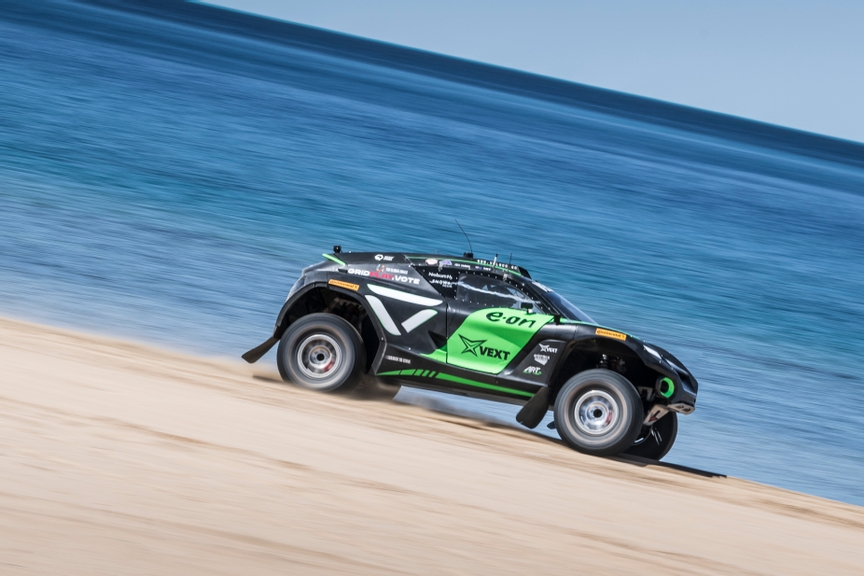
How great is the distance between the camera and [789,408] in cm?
1438

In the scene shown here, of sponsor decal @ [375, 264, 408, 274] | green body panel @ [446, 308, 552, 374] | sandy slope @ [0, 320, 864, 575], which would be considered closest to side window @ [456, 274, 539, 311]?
green body panel @ [446, 308, 552, 374]

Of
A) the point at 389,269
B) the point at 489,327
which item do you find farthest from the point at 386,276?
the point at 489,327

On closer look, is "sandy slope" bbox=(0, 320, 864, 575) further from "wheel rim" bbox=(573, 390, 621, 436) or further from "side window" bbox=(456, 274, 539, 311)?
"side window" bbox=(456, 274, 539, 311)

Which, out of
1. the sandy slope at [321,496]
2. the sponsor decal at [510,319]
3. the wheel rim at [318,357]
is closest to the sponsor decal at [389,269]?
the wheel rim at [318,357]

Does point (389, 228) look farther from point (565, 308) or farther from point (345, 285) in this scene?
point (565, 308)

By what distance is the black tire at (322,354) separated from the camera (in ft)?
31.6

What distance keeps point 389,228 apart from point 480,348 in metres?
18.4

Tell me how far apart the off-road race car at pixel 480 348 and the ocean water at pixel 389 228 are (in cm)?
137

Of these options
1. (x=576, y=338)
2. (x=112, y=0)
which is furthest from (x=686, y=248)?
(x=112, y=0)

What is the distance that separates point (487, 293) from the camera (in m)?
9.51

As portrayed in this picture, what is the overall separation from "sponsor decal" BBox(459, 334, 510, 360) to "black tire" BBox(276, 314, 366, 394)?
1052mm

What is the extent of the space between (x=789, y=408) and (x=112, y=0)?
6272 inches

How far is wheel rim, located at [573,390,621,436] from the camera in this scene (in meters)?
8.87

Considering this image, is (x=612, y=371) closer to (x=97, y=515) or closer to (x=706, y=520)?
(x=706, y=520)
